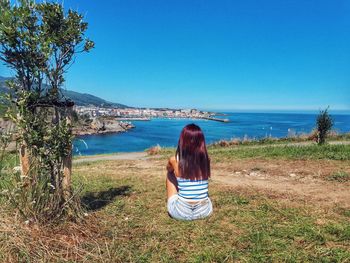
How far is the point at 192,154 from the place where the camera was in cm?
541

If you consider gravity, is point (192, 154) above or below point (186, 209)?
above

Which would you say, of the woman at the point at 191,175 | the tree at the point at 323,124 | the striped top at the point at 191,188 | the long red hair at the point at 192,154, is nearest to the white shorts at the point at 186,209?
the woman at the point at 191,175

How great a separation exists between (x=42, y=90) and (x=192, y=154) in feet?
7.95

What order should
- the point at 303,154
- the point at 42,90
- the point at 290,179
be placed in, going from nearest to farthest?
the point at 42,90 < the point at 290,179 < the point at 303,154

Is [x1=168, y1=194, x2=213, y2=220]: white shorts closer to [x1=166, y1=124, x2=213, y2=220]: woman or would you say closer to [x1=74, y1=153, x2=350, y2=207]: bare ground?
[x1=166, y1=124, x2=213, y2=220]: woman

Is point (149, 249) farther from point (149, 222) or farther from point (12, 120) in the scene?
point (12, 120)

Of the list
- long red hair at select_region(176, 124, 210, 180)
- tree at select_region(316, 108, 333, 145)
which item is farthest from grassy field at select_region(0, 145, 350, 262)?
tree at select_region(316, 108, 333, 145)

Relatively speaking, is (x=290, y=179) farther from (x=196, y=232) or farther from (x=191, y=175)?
(x=196, y=232)

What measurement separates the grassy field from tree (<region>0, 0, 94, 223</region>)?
585 mm

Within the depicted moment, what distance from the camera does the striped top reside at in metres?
5.46

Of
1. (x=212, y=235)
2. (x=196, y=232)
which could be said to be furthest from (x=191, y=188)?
(x=212, y=235)

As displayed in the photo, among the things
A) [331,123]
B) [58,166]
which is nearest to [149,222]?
[58,166]

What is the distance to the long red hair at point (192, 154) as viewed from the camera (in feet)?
17.6

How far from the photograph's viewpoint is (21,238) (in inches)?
170
